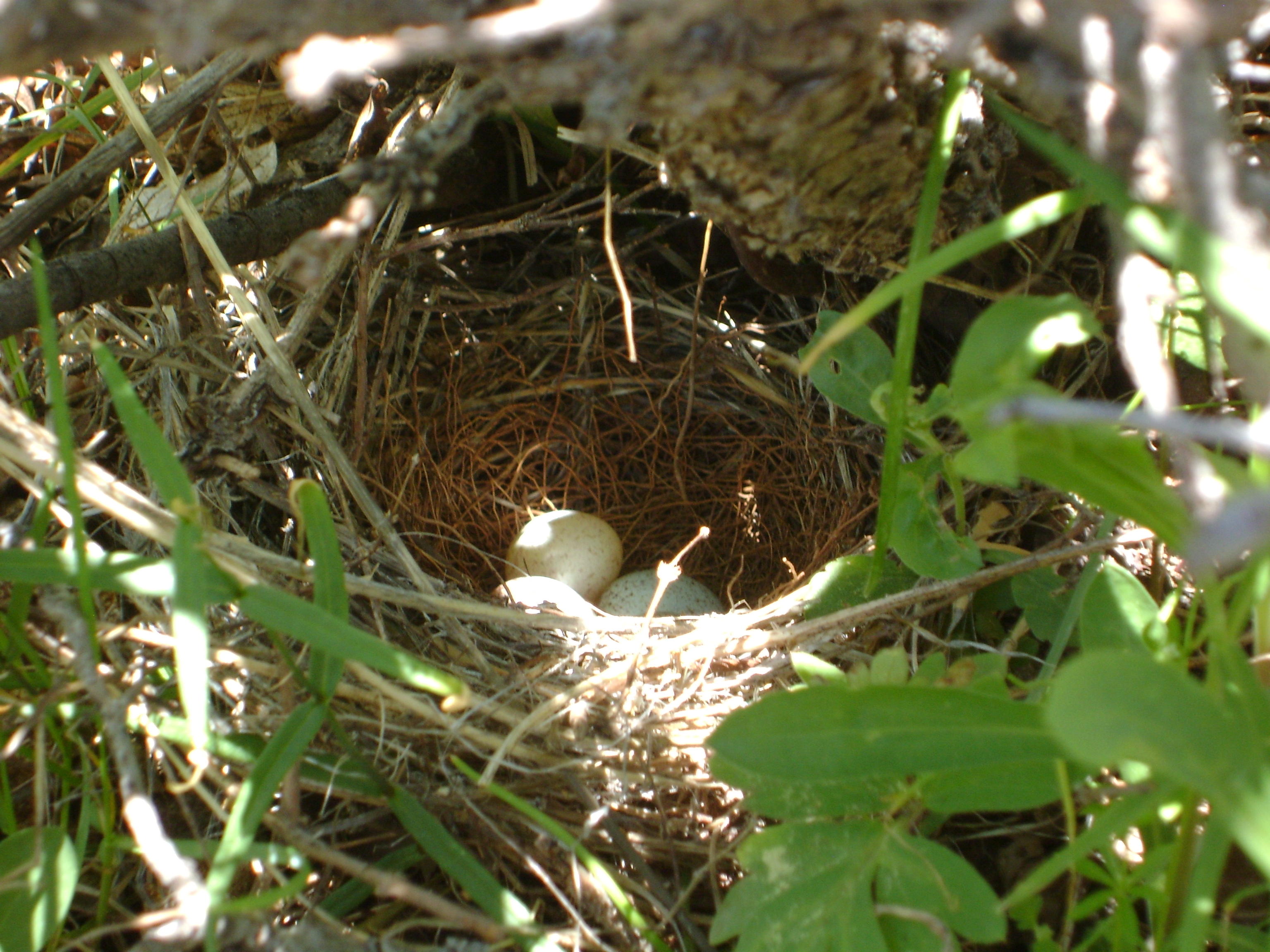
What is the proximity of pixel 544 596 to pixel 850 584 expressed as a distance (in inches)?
21.7

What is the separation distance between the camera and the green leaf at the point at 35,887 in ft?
2.32

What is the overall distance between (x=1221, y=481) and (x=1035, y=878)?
0.81ft

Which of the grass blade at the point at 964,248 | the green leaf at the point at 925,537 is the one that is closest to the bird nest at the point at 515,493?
the green leaf at the point at 925,537

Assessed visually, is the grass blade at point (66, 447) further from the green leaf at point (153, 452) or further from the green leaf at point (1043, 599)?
the green leaf at point (1043, 599)

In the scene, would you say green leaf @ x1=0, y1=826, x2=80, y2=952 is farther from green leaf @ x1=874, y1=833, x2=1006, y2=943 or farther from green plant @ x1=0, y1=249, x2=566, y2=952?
green leaf @ x1=874, y1=833, x2=1006, y2=943

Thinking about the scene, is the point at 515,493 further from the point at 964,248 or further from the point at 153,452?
the point at 964,248

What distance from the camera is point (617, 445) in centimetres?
192

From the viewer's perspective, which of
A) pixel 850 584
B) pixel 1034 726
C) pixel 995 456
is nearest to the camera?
pixel 995 456

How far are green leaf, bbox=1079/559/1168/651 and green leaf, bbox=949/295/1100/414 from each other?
282mm

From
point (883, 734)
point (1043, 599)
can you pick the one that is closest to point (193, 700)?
point (883, 734)

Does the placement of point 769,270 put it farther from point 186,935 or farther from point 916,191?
point 186,935

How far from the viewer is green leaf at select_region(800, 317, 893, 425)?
3.25ft

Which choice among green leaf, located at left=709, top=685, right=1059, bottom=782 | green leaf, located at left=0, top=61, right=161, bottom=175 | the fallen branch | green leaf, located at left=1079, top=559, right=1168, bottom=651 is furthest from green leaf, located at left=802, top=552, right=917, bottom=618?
green leaf, located at left=0, top=61, right=161, bottom=175

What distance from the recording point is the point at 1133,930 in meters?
0.65
